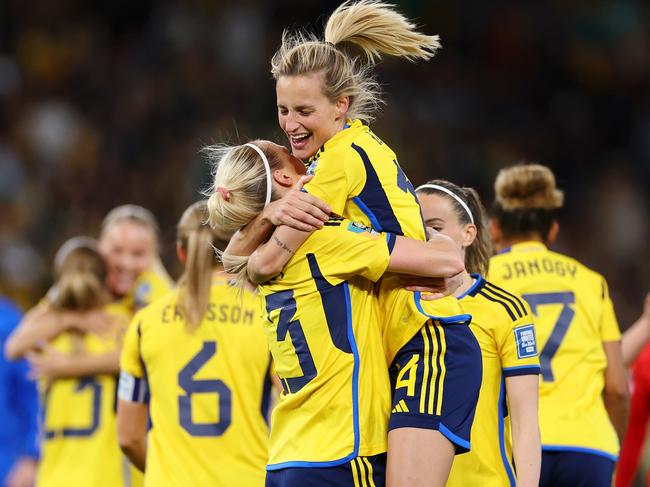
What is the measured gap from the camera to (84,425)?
655cm

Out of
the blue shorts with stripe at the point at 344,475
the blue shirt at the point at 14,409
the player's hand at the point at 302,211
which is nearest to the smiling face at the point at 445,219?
the player's hand at the point at 302,211

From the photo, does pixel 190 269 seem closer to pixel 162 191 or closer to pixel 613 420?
pixel 613 420

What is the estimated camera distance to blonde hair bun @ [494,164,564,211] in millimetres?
5945

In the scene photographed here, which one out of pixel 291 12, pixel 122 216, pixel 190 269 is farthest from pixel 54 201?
pixel 190 269

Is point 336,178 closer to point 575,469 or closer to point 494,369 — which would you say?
point 494,369

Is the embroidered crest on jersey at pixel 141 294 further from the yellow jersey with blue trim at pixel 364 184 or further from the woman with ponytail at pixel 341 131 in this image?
the yellow jersey with blue trim at pixel 364 184

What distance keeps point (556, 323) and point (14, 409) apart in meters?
3.88

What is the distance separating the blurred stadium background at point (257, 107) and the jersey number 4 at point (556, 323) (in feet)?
27.4

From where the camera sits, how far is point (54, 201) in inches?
590

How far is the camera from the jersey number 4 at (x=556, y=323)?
18.7ft

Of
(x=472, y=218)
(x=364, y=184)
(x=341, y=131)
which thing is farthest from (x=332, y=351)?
(x=472, y=218)

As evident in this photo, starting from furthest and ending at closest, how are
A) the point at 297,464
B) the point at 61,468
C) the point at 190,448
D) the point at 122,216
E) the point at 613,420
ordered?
1. the point at 122,216
2. the point at 61,468
3. the point at 613,420
4. the point at 190,448
5. the point at 297,464

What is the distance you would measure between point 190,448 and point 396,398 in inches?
66.0

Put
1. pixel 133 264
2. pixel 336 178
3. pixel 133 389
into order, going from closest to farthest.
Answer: pixel 336 178, pixel 133 389, pixel 133 264
